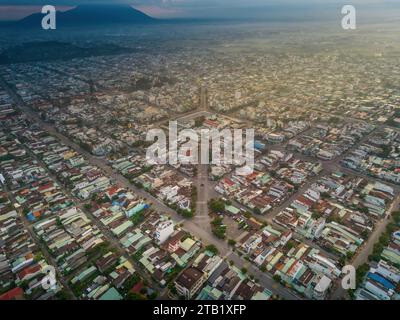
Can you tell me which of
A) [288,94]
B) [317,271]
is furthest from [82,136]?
[288,94]

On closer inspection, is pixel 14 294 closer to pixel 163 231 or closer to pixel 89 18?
pixel 163 231

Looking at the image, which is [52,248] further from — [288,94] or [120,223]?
[288,94]

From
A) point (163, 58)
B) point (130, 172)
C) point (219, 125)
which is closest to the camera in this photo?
point (130, 172)

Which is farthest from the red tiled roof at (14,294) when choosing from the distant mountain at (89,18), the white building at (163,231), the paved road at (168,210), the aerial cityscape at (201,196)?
the distant mountain at (89,18)
